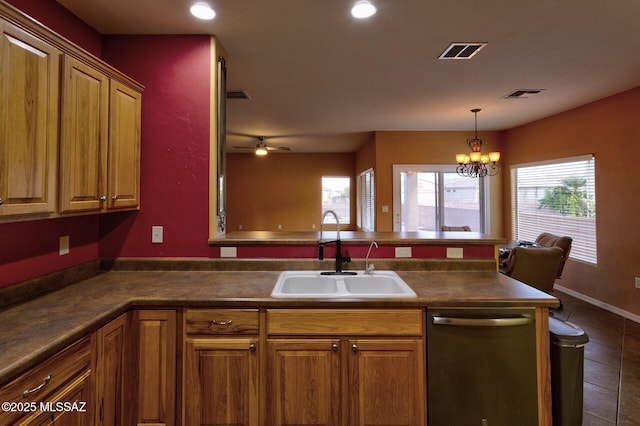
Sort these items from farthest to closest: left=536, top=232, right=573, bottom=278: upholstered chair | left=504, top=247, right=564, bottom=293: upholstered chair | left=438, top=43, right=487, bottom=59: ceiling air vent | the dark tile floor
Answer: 1. left=536, top=232, right=573, bottom=278: upholstered chair
2. left=504, top=247, right=564, bottom=293: upholstered chair
3. left=438, top=43, right=487, bottom=59: ceiling air vent
4. the dark tile floor

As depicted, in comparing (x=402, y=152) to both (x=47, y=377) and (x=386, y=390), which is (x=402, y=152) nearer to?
(x=386, y=390)

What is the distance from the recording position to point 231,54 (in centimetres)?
273

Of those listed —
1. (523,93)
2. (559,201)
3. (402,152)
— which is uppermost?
(523,93)

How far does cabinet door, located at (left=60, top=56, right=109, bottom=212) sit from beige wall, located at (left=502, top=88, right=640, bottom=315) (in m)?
5.22

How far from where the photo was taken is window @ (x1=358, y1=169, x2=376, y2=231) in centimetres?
649

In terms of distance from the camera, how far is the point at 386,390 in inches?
62.7

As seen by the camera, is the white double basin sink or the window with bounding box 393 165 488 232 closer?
the white double basin sink

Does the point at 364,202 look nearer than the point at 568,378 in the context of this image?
No

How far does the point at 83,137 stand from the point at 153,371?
1.30 metres

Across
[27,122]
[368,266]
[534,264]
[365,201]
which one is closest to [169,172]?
[27,122]

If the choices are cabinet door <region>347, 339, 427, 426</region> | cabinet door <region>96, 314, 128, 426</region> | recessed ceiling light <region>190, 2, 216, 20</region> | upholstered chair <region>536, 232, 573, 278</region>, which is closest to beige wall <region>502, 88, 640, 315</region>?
upholstered chair <region>536, 232, 573, 278</region>

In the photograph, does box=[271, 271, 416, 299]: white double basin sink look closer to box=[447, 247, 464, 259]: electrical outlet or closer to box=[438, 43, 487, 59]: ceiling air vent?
box=[447, 247, 464, 259]: electrical outlet

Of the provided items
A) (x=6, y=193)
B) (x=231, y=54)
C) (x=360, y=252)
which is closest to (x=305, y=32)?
(x=231, y=54)

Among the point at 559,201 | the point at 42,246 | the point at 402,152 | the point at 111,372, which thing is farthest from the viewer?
the point at 402,152
